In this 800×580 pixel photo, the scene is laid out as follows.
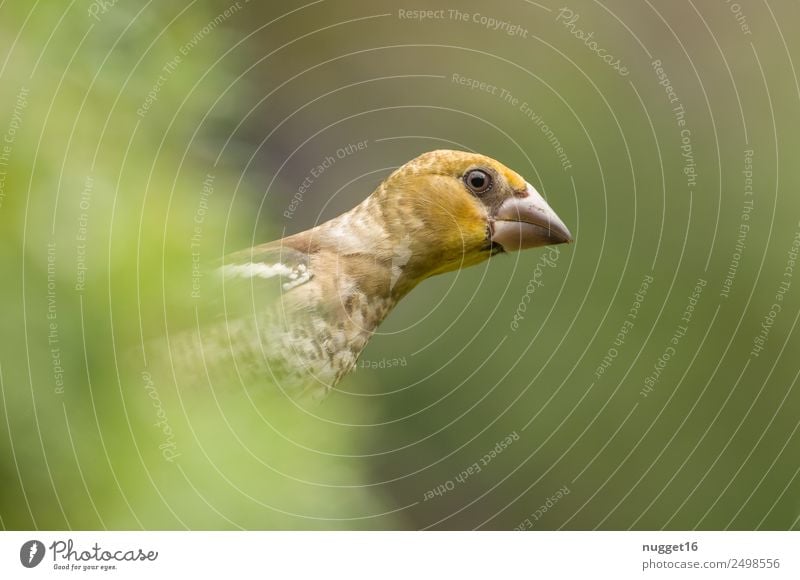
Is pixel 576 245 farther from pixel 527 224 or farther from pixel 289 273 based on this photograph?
pixel 289 273

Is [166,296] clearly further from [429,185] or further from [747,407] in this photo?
[747,407]

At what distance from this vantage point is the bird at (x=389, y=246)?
140cm

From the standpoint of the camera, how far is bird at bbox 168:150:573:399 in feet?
4.58

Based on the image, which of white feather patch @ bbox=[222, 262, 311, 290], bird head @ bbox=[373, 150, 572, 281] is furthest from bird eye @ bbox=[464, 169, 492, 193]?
white feather patch @ bbox=[222, 262, 311, 290]

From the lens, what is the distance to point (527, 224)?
1521 millimetres

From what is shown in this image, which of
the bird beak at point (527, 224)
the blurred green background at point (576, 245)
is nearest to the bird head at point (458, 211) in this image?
the bird beak at point (527, 224)

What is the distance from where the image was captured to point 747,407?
2502 mm

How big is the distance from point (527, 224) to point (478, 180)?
0.38 feet

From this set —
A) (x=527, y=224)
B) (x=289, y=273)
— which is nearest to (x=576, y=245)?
(x=527, y=224)

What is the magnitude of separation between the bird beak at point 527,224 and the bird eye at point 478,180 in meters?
0.04

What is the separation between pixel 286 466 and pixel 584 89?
216 cm

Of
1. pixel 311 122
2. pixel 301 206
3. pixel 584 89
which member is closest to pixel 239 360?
pixel 301 206

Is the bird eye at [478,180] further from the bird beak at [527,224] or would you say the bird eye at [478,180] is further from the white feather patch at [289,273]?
the white feather patch at [289,273]

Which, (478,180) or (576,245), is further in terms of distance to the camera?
(576,245)
